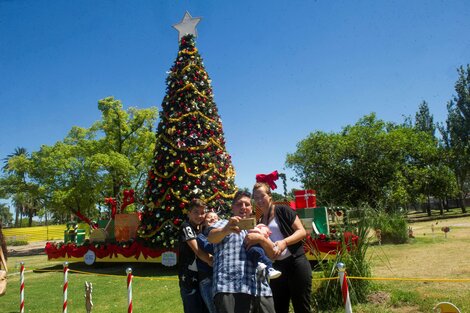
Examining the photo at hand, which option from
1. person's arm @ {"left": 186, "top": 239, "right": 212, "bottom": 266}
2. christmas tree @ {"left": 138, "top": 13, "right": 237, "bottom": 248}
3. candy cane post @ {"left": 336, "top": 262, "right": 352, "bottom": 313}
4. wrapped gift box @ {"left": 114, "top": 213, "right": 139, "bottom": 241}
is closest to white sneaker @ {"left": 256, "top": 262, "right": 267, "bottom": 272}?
person's arm @ {"left": 186, "top": 239, "right": 212, "bottom": 266}

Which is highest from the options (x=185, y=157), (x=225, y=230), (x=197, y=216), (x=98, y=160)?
(x=98, y=160)

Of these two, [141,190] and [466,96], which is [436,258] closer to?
[141,190]

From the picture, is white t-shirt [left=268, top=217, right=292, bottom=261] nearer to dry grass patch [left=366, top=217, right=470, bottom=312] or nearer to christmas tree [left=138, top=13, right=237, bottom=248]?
dry grass patch [left=366, top=217, right=470, bottom=312]

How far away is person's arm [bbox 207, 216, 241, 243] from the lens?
2.68 metres

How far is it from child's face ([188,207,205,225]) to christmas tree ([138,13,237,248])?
23.7 ft

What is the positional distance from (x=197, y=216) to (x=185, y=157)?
25.5 ft

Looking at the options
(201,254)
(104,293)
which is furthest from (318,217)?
(201,254)

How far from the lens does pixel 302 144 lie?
3316 centimetres

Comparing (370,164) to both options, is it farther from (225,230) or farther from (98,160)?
(225,230)

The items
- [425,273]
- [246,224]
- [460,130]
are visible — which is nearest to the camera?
[246,224]

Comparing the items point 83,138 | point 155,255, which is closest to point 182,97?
point 155,255

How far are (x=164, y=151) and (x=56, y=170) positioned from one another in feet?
57.6

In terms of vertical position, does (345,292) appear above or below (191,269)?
below

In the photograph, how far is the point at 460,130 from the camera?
4028 cm
